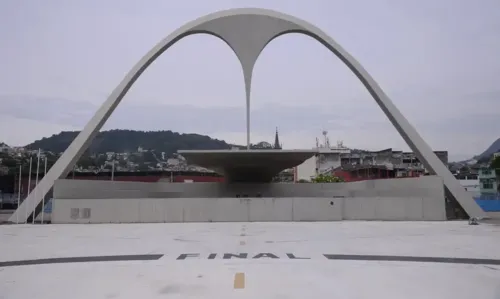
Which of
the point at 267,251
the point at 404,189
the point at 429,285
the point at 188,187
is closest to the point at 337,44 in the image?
the point at 404,189

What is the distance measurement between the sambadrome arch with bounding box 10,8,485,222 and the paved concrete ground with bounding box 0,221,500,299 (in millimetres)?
12177

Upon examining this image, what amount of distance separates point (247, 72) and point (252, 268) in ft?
93.5

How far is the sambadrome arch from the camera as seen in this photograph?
26266mm

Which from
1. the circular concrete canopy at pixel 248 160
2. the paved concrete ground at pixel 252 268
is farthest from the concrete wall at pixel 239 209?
the paved concrete ground at pixel 252 268

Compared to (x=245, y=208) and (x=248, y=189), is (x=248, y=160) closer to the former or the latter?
(x=245, y=208)

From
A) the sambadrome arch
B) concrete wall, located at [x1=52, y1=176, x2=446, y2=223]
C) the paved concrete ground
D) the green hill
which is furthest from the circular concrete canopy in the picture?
the green hill

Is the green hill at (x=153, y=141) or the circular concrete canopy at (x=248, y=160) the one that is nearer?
the circular concrete canopy at (x=248, y=160)

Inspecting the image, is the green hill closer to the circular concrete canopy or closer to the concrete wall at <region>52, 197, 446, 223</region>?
the circular concrete canopy

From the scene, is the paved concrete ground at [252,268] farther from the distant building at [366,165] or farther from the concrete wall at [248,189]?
the distant building at [366,165]

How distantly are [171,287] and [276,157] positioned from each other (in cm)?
2416

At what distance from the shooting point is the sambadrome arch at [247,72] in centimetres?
2627

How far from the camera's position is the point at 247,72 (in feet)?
118

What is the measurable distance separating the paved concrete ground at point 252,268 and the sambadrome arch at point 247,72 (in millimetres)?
12177

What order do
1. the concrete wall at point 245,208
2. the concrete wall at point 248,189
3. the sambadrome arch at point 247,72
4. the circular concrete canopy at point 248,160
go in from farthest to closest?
1. the circular concrete canopy at point 248,160
2. the concrete wall at point 248,189
3. the sambadrome arch at point 247,72
4. the concrete wall at point 245,208
